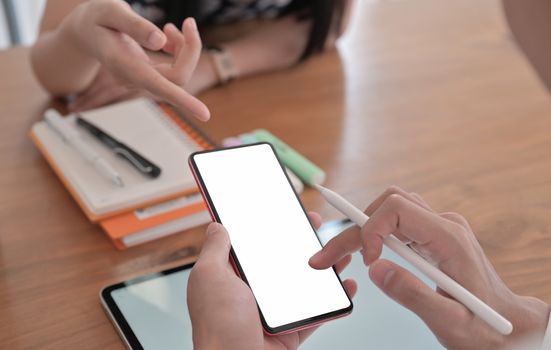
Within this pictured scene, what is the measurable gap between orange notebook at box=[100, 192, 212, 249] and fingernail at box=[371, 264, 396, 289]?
0.87 feet

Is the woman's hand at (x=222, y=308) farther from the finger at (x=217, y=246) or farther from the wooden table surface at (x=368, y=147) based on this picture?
the wooden table surface at (x=368, y=147)

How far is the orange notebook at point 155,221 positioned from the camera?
0.71 m

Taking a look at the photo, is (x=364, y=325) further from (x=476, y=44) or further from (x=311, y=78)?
(x=476, y=44)

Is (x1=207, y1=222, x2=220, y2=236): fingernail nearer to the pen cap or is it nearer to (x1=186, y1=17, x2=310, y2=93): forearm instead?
the pen cap

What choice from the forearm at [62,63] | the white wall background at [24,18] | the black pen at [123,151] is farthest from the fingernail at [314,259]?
the white wall background at [24,18]

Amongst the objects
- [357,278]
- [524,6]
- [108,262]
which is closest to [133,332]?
[108,262]

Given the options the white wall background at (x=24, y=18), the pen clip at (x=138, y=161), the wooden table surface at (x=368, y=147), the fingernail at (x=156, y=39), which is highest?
the fingernail at (x=156, y=39)

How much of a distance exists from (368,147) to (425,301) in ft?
1.35

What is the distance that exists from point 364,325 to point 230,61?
52 cm

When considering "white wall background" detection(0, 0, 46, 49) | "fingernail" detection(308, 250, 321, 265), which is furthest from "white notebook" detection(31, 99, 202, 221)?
"white wall background" detection(0, 0, 46, 49)

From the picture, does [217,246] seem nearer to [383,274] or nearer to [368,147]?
[383,274]

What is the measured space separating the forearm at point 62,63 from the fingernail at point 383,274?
518 millimetres

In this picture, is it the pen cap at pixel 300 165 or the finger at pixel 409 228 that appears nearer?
the finger at pixel 409 228

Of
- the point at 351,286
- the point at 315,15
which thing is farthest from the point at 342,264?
the point at 315,15
